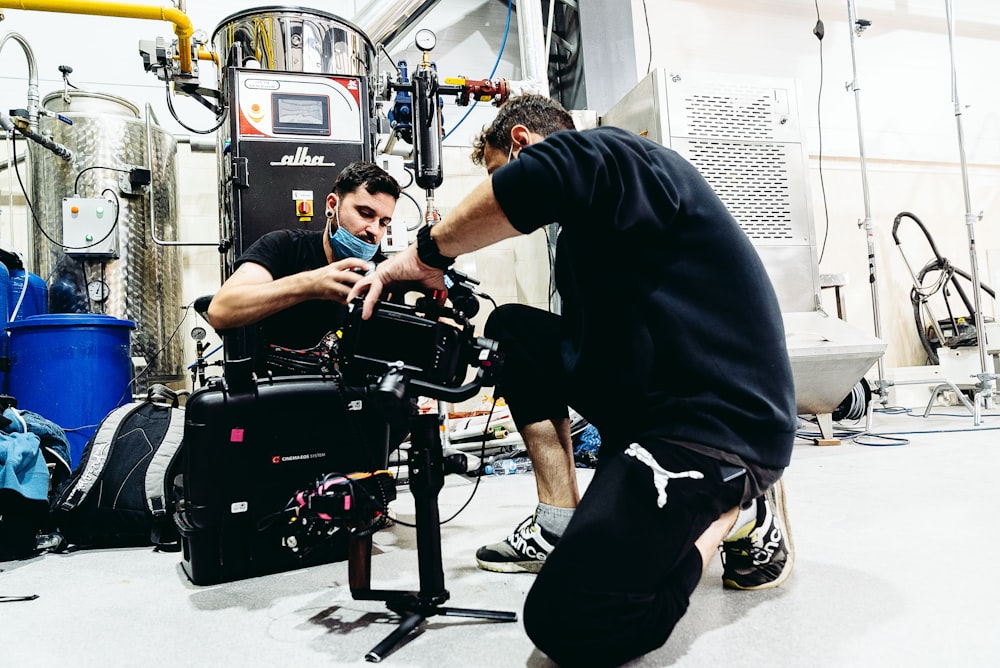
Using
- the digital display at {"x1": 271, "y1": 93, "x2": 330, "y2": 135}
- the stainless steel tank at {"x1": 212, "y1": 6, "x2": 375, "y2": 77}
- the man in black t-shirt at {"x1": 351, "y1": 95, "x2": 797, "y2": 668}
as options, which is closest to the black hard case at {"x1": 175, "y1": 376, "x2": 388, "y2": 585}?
the man in black t-shirt at {"x1": 351, "y1": 95, "x2": 797, "y2": 668}

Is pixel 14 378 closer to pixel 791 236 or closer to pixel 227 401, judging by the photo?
pixel 227 401

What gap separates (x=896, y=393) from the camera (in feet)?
14.4

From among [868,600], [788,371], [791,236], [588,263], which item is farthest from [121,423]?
[791,236]

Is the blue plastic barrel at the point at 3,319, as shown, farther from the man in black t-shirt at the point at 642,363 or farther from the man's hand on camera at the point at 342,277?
the man in black t-shirt at the point at 642,363

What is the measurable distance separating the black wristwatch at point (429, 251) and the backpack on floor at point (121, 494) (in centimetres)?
116

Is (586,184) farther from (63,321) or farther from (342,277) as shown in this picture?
(63,321)

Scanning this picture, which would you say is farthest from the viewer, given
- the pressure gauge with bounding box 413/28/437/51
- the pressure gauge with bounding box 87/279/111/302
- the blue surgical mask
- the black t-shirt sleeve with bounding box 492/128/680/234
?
the pressure gauge with bounding box 87/279/111/302

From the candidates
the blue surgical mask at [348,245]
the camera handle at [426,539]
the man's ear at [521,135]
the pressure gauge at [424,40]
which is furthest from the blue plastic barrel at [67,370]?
the man's ear at [521,135]

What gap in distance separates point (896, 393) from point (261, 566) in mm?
4501

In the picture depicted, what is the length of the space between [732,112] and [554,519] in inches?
99.8

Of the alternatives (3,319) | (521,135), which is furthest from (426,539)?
(3,319)

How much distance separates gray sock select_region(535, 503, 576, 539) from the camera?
1.30 metres

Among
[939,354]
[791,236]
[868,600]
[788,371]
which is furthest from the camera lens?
[939,354]

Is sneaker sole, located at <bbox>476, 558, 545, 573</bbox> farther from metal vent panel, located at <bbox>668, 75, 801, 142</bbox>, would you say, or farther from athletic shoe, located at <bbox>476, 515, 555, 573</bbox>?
metal vent panel, located at <bbox>668, 75, 801, 142</bbox>
